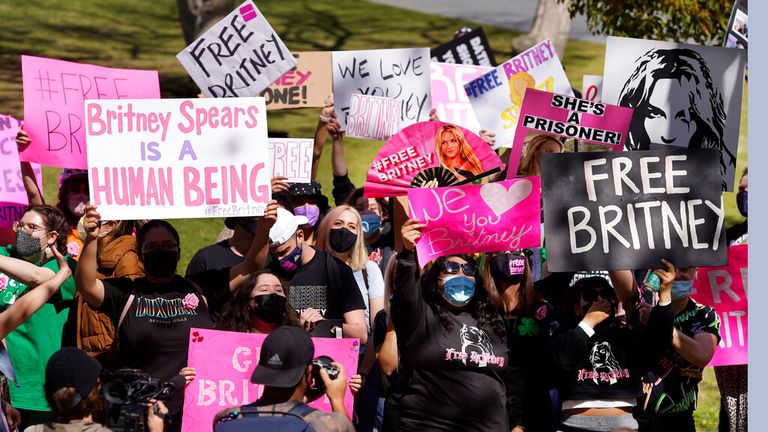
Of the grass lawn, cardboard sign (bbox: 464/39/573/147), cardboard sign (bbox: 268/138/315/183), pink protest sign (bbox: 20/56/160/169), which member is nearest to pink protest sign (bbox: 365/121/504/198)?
pink protest sign (bbox: 20/56/160/169)

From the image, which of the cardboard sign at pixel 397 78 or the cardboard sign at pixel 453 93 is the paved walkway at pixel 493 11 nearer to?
the cardboard sign at pixel 453 93

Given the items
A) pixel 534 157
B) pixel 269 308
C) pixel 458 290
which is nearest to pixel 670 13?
pixel 534 157

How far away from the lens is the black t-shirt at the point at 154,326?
674 centimetres

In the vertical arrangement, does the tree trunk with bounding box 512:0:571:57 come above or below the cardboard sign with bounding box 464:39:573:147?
above

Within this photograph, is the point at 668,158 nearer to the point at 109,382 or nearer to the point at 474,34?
the point at 109,382

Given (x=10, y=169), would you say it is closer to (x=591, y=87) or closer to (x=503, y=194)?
(x=503, y=194)

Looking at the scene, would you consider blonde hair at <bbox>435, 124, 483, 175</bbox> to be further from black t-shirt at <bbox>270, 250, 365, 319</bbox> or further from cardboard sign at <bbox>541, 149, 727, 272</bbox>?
black t-shirt at <bbox>270, 250, 365, 319</bbox>

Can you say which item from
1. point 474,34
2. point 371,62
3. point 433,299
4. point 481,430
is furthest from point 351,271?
point 474,34

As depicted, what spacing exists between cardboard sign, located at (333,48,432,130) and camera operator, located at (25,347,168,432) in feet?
17.4

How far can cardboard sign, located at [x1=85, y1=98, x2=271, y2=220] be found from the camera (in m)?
7.07

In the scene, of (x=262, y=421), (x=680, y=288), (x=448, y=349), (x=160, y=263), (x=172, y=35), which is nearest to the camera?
(x=262, y=421)

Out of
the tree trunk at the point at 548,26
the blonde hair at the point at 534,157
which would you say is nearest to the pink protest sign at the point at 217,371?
the blonde hair at the point at 534,157

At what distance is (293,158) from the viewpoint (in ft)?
30.5

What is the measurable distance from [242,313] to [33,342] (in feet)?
4.65
